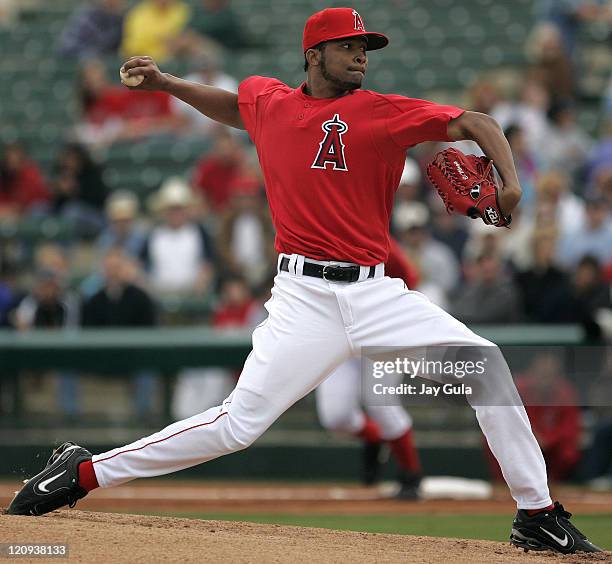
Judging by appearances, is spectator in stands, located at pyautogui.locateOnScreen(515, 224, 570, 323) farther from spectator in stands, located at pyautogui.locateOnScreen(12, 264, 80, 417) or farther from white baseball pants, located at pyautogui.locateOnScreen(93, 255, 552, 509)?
white baseball pants, located at pyautogui.locateOnScreen(93, 255, 552, 509)

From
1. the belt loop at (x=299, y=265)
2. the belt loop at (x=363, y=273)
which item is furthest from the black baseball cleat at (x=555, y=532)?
the belt loop at (x=299, y=265)

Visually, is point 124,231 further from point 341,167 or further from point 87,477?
point 341,167

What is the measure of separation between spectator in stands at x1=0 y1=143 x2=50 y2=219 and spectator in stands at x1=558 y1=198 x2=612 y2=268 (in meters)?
5.44

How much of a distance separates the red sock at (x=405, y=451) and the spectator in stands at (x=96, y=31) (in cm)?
796

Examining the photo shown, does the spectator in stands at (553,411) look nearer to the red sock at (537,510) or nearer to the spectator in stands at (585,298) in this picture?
the spectator in stands at (585,298)

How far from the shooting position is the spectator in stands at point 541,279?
383 inches

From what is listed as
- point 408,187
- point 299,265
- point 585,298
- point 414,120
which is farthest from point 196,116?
point 414,120

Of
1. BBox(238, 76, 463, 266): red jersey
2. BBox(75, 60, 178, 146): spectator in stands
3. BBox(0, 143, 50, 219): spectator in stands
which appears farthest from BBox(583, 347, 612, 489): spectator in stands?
BBox(0, 143, 50, 219): spectator in stands

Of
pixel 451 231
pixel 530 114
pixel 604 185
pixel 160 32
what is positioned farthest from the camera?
pixel 160 32

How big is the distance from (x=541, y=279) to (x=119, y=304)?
Answer: 333cm

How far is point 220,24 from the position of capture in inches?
596

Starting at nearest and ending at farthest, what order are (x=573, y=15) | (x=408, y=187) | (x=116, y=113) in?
(x=408, y=187)
(x=573, y=15)
(x=116, y=113)

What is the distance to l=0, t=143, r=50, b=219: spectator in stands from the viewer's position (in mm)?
12891

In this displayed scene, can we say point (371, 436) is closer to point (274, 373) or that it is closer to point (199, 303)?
point (199, 303)
